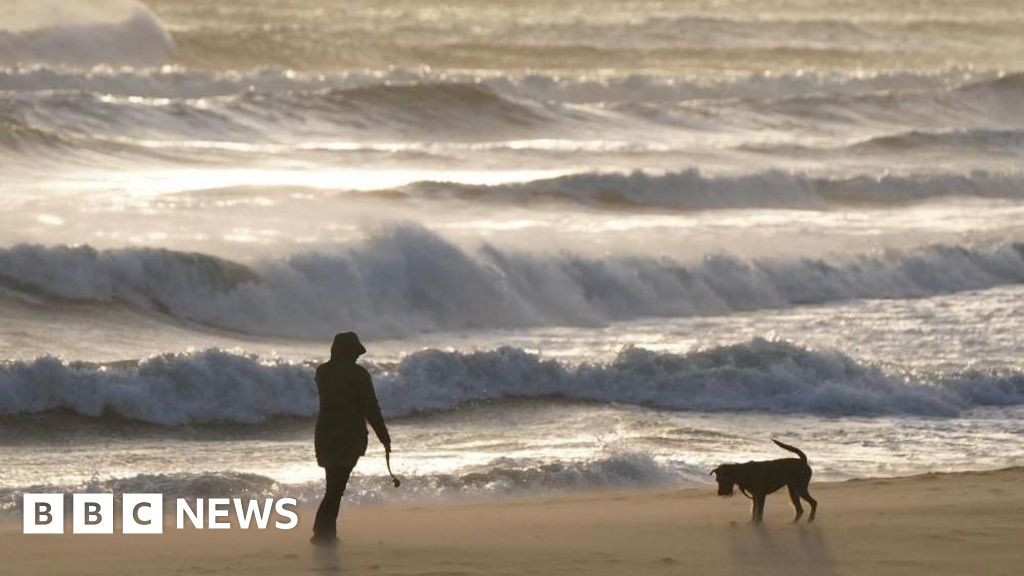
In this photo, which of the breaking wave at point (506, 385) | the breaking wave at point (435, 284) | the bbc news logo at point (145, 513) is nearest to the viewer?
the bbc news logo at point (145, 513)

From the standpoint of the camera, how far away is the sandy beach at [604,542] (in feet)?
30.7

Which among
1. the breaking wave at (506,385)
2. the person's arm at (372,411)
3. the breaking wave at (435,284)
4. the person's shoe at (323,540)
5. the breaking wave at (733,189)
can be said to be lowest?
the person's shoe at (323,540)

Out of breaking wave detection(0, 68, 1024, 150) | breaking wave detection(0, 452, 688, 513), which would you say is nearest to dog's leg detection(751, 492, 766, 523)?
breaking wave detection(0, 452, 688, 513)

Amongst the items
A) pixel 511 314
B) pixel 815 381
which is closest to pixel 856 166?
pixel 511 314

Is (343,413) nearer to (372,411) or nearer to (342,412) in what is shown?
(342,412)

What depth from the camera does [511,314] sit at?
1933cm

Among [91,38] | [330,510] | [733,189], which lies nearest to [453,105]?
[91,38]

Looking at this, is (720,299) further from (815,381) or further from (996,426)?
(996,426)

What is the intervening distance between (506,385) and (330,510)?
19.2 feet

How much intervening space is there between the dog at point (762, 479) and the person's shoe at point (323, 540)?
6.70ft

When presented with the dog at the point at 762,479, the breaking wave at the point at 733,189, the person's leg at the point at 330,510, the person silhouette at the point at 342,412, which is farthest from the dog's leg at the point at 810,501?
the breaking wave at the point at 733,189

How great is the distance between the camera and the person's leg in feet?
32.6

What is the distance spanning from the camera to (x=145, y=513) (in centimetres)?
1091

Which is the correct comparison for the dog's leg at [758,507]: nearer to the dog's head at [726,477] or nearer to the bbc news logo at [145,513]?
the dog's head at [726,477]
